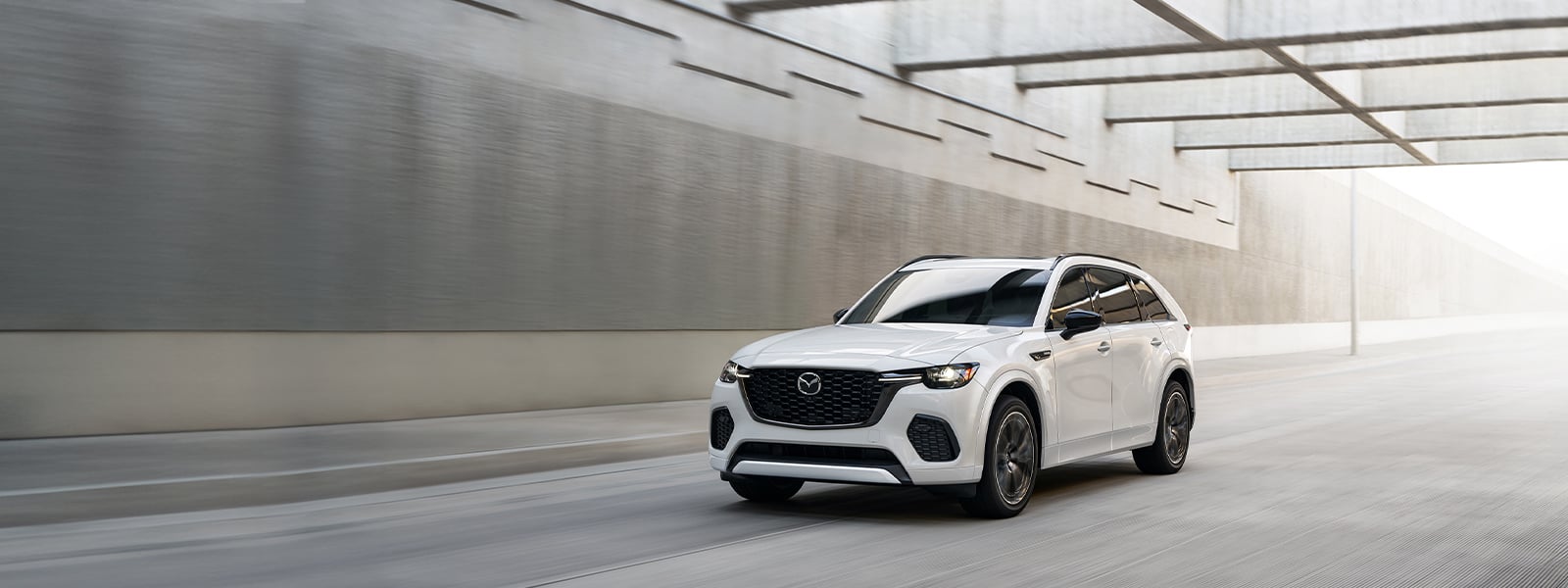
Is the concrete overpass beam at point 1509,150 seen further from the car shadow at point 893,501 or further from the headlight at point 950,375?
the headlight at point 950,375

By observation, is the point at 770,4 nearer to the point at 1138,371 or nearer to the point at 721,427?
the point at 1138,371

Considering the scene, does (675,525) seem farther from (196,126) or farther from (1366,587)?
(196,126)

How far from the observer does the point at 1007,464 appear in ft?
27.0

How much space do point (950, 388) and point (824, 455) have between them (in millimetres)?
818

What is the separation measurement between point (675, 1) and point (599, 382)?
15.9 ft

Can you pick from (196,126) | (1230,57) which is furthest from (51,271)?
(1230,57)

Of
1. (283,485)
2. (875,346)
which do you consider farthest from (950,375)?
(283,485)

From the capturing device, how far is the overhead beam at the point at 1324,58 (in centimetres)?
2162

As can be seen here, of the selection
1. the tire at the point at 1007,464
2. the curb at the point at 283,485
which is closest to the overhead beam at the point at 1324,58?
the curb at the point at 283,485

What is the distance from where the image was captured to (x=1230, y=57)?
2373 cm

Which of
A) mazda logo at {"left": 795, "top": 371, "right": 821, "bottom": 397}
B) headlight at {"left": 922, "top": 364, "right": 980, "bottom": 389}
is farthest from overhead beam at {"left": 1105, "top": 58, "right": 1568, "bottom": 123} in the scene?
mazda logo at {"left": 795, "top": 371, "right": 821, "bottom": 397}

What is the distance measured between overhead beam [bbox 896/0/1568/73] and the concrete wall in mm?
1095

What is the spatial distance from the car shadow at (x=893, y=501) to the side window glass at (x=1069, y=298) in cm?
124

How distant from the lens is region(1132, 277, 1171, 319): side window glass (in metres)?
10.6
